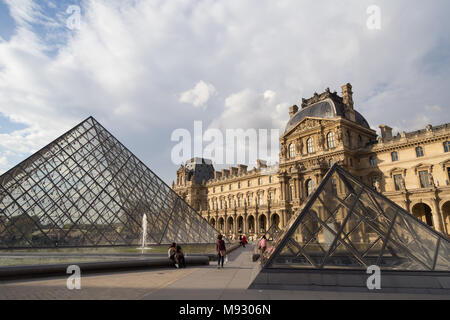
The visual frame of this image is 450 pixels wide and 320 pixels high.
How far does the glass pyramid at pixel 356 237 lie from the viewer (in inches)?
269

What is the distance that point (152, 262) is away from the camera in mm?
9805

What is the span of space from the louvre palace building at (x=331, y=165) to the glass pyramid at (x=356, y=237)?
45.0ft

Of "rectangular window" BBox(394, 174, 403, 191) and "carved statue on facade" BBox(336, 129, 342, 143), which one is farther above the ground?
"carved statue on facade" BBox(336, 129, 342, 143)

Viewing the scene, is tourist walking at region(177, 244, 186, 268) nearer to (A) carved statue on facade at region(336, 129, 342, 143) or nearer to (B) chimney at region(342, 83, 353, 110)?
(A) carved statue on facade at region(336, 129, 342, 143)

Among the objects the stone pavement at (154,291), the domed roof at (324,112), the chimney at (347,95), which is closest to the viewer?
the stone pavement at (154,291)

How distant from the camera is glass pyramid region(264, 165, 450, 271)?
6.84m

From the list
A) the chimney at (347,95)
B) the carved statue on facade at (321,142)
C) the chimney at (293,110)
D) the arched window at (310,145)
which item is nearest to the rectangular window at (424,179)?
the carved statue on facade at (321,142)

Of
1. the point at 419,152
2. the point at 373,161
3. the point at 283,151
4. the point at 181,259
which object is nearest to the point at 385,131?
the point at 373,161

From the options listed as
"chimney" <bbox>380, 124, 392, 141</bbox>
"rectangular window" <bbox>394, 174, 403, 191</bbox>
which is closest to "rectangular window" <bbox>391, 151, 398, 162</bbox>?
"rectangular window" <bbox>394, 174, 403, 191</bbox>

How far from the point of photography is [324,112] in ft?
139

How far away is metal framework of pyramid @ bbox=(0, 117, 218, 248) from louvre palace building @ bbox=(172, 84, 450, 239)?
9597mm

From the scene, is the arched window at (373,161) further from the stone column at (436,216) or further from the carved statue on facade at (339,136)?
the stone column at (436,216)

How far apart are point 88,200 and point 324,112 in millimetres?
36918
